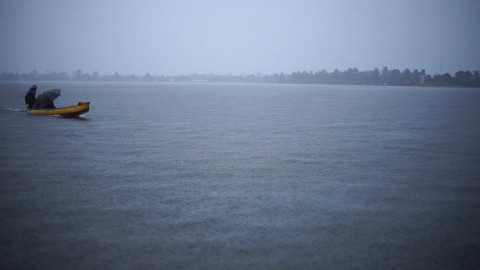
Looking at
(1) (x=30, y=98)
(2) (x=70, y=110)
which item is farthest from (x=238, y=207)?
(1) (x=30, y=98)

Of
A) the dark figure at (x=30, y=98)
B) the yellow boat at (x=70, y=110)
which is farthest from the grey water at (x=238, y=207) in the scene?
the dark figure at (x=30, y=98)

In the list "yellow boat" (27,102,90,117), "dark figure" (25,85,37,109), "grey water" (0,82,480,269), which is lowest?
"grey water" (0,82,480,269)

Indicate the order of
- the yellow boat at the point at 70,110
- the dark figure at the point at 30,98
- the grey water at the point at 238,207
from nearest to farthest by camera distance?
the grey water at the point at 238,207 → the yellow boat at the point at 70,110 → the dark figure at the point at 30,98

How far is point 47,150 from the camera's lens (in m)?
22.3

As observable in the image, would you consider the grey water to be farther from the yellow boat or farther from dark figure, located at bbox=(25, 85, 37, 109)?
dark figure, located at bbox=(25, 85, 37, 109)

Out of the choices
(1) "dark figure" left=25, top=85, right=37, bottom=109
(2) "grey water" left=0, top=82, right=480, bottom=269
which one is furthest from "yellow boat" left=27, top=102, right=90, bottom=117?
(2) "grey water" left=0, top=82, right=480, bottom=269

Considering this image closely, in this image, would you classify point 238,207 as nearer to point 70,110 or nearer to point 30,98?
point 70,110

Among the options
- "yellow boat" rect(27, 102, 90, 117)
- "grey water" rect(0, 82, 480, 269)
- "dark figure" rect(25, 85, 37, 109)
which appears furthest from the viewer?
"dark figure" rect(25, 85, 37, 109)

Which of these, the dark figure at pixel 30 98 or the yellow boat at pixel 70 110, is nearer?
the yellow boat at pixel 70 110

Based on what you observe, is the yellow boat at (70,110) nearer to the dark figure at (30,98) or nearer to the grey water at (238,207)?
the dark figure at (30,98)

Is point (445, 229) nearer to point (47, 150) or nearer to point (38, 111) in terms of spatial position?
point (47, 150)

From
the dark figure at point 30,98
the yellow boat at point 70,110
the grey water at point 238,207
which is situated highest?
the dark figure at point 30,98

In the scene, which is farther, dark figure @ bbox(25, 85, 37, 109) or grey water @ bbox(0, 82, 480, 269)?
dark figure @ bbox(25, 85, 37, 109)

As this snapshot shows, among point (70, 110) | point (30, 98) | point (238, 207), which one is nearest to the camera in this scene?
point (238, 207)
